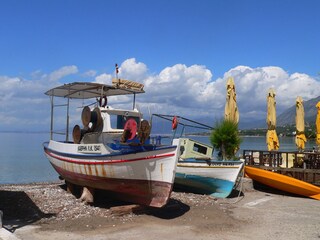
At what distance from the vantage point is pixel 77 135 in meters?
14.4

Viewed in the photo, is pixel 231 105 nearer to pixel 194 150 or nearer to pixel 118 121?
pixel 194 150

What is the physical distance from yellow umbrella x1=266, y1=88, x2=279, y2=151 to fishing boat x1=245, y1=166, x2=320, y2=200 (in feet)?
12.7

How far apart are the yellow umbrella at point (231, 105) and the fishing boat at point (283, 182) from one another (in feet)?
12.1

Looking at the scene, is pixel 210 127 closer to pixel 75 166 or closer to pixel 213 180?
pixel 213 180

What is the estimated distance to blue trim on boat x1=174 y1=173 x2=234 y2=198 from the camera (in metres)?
14.6

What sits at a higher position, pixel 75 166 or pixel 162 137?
pixel 162 137

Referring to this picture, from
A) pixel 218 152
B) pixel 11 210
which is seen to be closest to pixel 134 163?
pixel 11 210

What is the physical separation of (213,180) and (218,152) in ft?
11.4

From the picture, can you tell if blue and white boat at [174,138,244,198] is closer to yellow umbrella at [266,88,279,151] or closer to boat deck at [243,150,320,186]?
boat deck at [243,150,320,186]

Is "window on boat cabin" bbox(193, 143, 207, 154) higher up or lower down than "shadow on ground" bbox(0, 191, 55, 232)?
higher up

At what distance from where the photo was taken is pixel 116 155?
11570 mm

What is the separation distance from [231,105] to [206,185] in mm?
5989

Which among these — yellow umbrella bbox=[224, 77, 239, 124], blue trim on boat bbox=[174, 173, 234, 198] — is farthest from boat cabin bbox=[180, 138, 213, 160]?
yellow umbrella bbox=[224, 77, 239, 124]

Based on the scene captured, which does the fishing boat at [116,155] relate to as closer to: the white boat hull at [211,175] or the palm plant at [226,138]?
the white boat hull at [211,175]
